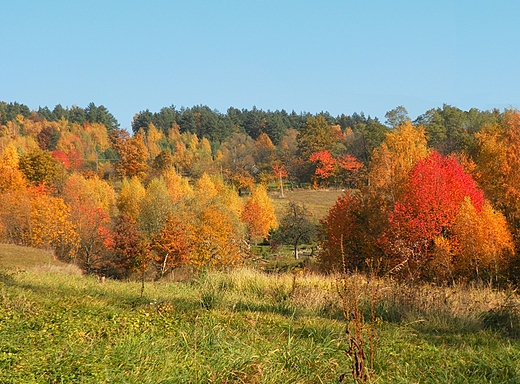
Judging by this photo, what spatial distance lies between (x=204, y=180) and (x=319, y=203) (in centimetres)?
1749

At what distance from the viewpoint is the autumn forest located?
27.1 meters

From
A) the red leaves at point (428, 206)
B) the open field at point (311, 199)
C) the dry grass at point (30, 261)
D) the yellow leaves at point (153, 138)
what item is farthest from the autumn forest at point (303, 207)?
the dry grass at point (30, 261)

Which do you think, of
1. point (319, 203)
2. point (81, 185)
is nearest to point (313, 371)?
point (81, 185)

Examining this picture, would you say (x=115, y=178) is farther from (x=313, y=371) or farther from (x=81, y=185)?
(x=313, y=371)

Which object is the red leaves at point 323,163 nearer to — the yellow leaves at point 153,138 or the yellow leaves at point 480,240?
the yellow leaves at point 153,138

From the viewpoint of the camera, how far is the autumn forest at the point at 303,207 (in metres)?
27.1

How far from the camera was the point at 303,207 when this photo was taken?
5306cm

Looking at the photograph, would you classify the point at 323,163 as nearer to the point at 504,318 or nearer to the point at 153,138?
the point at 153,138

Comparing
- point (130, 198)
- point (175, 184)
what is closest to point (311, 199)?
point (175, 184)

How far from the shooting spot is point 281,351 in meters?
5.69

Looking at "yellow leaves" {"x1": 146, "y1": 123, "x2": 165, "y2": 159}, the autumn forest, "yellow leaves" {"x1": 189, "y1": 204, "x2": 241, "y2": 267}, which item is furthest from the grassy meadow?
"yellow leaves" {"x1": 146, "y1": 123, "x2": 165, "y2": 159}

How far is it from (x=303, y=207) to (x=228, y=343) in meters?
47.5

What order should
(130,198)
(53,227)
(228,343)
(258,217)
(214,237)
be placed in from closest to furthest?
(228,343) → (214,237) → (53,227) → (258,217) → (130,198)

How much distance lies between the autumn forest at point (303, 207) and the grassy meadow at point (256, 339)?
3.53ft
